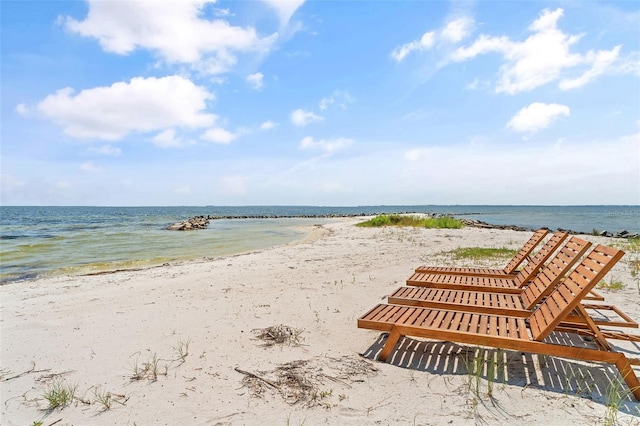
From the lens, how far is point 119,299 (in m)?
7.03

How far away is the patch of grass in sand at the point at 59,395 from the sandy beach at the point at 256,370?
7 cm

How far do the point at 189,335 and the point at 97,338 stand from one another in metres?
1.26

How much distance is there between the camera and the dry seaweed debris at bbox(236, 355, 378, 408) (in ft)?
11.0

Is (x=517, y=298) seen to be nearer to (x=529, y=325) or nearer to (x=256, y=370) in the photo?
(x=529, y=325)

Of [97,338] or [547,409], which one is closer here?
[547,409]

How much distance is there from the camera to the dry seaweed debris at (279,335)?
183 inches

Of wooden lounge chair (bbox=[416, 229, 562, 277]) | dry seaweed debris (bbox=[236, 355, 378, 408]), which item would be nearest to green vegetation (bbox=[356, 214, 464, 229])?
wooden lounge chair (bbox=[416, 229, 562, 277])

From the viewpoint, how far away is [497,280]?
645 cm

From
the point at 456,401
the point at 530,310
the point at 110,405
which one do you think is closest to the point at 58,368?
the point at 110,405

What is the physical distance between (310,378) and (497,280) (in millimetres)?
4264

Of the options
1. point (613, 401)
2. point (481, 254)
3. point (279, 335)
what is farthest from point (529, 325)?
point (481, 254)

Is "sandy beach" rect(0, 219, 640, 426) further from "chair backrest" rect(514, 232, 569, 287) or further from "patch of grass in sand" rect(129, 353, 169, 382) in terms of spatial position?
"chair backrest" rect(514, 232, 569, 287)

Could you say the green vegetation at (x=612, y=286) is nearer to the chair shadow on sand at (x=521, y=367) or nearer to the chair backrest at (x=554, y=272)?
the chair backrest at (x=554, y=272)

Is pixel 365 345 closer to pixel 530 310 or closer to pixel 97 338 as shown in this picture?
pixel 530 310
